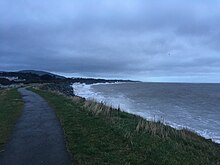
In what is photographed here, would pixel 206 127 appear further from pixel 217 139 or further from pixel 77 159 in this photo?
pixel 77 159

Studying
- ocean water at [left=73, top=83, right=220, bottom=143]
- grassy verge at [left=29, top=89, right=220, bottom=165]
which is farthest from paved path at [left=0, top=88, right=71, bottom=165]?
ocean water at [left=73, top=83, right=220, bottom=143]

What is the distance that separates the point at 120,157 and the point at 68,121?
241 inches

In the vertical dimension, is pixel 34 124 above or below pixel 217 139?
above

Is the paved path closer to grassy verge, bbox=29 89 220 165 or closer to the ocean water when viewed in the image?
grassy verge, bbox=29 89 220 165

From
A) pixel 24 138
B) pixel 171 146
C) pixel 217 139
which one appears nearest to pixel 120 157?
pixel 171 146

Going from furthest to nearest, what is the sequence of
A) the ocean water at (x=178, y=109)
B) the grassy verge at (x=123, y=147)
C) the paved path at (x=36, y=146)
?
the ocean water at (x=178, y=109) → the grassy verge at (x=123, y=147) → the paved path at (x=36, y=146)

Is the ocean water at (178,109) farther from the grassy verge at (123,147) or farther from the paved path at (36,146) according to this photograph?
the paved path at (36,146)

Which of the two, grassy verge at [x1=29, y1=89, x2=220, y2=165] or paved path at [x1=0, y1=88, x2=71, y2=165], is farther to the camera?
grassy verge at [x1=29, y1=89, x2=220, y2=165]

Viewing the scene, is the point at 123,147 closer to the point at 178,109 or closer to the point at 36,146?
the point at 36,146

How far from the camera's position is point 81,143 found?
977 cm

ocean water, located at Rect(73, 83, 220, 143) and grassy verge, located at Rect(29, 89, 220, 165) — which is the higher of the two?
grassy verge, located at Rect(29, 89, 220, 165)

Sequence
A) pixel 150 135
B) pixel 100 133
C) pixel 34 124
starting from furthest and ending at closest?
pixel 34 124, pixel 150 135, pixel 100 133


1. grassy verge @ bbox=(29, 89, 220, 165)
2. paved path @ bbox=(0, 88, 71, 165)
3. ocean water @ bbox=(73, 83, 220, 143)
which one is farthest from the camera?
ocean water @ bbox=(73, 83, 220, 143)

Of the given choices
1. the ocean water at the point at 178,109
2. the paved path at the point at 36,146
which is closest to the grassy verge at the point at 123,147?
the paved path at the point at 36,146
